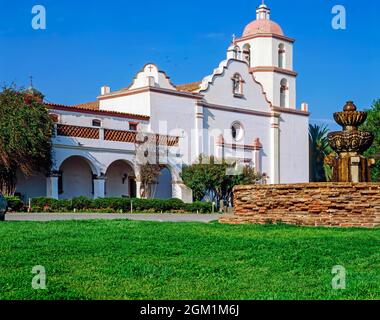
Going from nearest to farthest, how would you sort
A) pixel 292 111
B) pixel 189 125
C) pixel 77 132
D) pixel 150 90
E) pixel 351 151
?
pixel 351 151 → pixel 77 132 → pixel 150 90 → pixel 189 125 → pixel 292 111

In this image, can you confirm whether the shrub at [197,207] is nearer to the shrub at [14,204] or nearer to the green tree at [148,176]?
the green tree at [148,176]

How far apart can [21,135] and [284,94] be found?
2514 centimetres

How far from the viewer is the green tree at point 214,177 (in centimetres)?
4303

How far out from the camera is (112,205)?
113 ft

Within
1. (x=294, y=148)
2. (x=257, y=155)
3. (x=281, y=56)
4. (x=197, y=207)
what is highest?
(x=281, y=56)

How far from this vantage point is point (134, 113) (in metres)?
43.7

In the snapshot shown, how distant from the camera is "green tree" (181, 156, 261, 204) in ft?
141

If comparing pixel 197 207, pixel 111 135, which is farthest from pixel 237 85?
pixel 197 207

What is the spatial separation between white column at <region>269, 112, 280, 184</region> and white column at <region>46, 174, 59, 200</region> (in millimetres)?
18874

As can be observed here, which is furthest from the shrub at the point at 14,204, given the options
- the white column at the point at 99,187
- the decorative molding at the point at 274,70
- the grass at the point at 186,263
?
the decorative molding at the point at 274,70

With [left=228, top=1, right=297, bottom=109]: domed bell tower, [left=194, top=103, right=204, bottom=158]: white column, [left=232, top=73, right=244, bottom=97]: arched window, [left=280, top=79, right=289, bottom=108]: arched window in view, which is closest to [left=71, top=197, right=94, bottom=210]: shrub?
[left=194, top=103, right=204, bottom=158]: white column

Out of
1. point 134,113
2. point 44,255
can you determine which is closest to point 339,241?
point 44,255

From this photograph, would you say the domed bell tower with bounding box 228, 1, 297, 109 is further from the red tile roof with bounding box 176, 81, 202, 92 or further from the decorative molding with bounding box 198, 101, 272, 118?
the red tile roof with bounding box 176, 81, 202, 92

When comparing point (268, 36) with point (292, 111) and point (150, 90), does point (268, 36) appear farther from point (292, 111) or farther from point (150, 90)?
point (150, 90)
